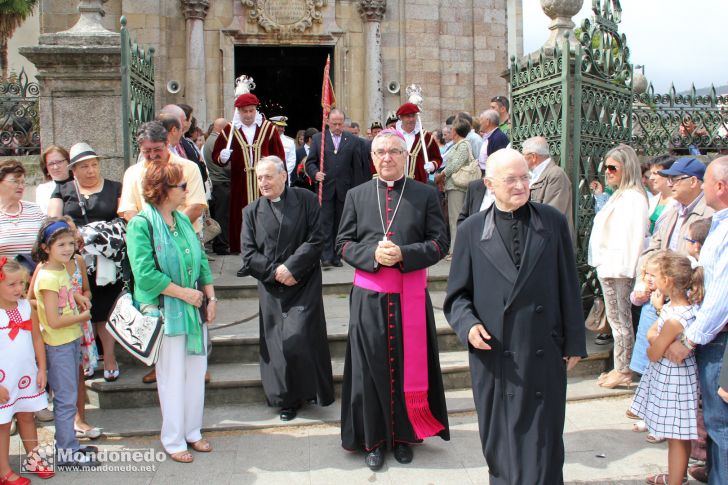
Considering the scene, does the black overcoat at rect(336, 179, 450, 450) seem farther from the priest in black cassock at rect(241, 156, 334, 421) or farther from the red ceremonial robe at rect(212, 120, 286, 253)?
the red ceremonial robe at rect(212, 120, 286, 253)

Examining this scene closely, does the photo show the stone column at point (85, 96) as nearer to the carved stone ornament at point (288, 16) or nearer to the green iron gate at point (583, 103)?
the green iron gate at point (583, 103)

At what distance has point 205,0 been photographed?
515 inches

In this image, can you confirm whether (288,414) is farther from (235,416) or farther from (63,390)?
(63,390)

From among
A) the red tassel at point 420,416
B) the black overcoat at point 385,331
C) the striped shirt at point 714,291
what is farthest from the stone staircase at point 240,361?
the striped shirt at point 714,291

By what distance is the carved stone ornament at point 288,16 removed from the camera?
1334cm

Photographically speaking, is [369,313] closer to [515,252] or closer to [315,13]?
[515,252]

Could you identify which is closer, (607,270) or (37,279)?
(37,279)

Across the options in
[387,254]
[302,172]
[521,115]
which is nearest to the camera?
[387,254]

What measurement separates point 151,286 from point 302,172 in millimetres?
6163

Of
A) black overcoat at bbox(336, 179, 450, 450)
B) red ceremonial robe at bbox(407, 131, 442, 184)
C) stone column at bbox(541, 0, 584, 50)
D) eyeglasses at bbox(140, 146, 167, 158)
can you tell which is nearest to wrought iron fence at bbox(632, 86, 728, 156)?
stone column at bbox(541, 0, 584, 50)

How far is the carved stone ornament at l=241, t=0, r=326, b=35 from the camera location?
1334 centimetres

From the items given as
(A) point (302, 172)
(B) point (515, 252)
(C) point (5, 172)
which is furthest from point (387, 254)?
(A) point (302, 172)

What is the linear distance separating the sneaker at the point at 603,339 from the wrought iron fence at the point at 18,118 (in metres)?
6.28

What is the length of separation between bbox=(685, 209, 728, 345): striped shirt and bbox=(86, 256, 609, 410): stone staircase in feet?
7.55
